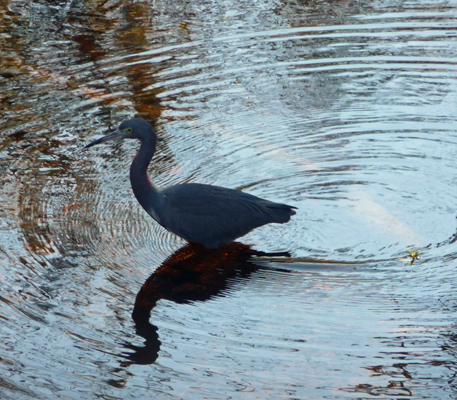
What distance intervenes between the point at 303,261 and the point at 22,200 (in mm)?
3128

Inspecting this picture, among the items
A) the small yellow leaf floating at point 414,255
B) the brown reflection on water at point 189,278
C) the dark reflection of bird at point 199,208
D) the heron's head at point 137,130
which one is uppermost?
the heron's head at point 137,130

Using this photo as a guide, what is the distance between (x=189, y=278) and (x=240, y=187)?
65.1 inches

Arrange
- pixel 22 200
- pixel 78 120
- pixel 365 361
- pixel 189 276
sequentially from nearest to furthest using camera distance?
pixel 365 361
pixel 189 276
pixel 22 200
pixel 78 120

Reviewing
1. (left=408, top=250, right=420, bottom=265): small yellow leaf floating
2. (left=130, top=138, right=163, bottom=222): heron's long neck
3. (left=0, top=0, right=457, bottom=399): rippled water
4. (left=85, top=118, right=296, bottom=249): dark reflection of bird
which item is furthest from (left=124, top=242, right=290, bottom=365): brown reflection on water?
(left=408, top=250, right=420, bottom=265): small yellow leaf floating

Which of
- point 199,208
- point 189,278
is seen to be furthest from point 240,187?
point 189,278

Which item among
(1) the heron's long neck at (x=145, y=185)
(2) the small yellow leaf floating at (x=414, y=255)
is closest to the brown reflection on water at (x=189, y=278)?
(1) the heron's long neck at (x=145, y=185)

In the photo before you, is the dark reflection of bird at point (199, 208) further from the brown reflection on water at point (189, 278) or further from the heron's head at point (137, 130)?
the brown reflection on water at point (189, 278)

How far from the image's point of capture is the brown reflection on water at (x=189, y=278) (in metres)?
5.27

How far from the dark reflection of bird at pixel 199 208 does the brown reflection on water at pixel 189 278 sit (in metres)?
0.16

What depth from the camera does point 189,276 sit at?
6059 mm

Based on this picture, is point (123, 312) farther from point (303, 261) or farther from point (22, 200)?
point (22, 200)

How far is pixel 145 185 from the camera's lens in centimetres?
647

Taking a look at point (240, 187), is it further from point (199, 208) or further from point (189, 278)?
point (189, 278)

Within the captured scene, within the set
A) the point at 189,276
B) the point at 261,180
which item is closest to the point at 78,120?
the point at 261,180
